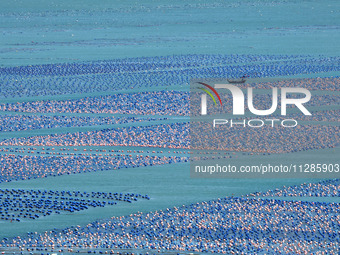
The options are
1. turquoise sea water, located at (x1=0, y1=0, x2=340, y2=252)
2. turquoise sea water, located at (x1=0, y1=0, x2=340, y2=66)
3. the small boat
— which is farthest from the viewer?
turquoise sea water, located at (x1=0, y1=0, x2=340, y2=66)

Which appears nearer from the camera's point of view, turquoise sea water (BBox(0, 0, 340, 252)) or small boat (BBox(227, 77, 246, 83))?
turquoise sea water (BBox(0, 0, 340, 252))

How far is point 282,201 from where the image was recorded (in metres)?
20.6

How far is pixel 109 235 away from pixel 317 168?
8271mm

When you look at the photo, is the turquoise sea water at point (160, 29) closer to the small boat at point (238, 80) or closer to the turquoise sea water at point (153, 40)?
the turquoise sea water at point (153, 40)

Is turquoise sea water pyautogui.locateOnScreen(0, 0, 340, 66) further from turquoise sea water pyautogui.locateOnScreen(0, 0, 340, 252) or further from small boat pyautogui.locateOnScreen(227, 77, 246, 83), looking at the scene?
small boat pyautogui.locateOnScreen(227, 77, 246, 83)

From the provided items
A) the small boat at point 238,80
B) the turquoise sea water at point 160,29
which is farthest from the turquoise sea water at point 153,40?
the small boat at point 238,80

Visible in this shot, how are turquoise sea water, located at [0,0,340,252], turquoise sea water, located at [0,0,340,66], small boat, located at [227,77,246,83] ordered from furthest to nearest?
turquoise sea water, located at [0,0,340,66] < small boat, located at [227,77,246,83] < turquoise sea water, located at [0,0,340,252]

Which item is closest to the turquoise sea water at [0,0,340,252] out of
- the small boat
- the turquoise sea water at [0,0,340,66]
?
the turquoise sea water at [0,0,340,66]

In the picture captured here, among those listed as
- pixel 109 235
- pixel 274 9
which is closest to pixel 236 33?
pixel 274 9

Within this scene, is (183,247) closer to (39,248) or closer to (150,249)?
(150,249)

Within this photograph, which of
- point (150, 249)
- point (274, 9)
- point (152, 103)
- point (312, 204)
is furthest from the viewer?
point (274, 9)

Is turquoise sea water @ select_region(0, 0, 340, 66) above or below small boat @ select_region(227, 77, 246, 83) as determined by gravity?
above

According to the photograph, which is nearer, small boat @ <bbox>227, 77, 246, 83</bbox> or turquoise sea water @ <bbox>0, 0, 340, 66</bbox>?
small boat @ <bbox>227, 77, 246, 83</bbox>

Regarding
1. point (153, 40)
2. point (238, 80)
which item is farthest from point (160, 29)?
point (238, 80)
